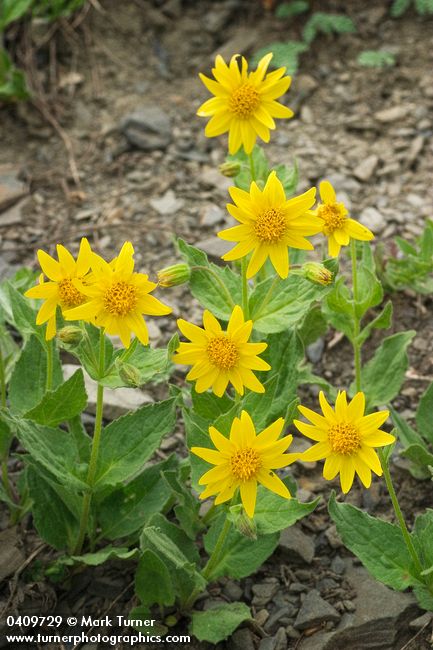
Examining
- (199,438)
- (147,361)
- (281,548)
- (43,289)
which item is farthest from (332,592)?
(43,289)

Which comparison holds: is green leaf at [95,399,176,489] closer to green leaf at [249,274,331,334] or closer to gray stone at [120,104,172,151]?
green leaf at [249,274,331,334]

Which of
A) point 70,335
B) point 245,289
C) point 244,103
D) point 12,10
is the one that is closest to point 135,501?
point 70,335

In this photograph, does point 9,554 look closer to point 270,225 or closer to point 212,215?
point 270,225

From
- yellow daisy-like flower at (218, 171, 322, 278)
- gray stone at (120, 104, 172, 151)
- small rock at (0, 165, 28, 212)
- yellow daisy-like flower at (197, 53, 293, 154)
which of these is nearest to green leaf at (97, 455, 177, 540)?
yellow daisy-like flower at (218, 171, 322, 278)

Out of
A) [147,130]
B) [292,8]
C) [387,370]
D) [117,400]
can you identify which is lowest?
[117,400]

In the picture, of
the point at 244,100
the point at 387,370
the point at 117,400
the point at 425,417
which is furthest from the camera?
the point at 117,400

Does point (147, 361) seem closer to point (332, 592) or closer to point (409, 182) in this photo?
point (332, 592)

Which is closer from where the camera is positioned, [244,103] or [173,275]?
[173,275]

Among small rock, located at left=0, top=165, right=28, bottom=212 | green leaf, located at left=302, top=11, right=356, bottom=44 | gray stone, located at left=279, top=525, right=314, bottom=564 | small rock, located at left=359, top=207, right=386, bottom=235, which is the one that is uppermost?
green leaf, located at left=302, top=11, right=356, bottom=44
